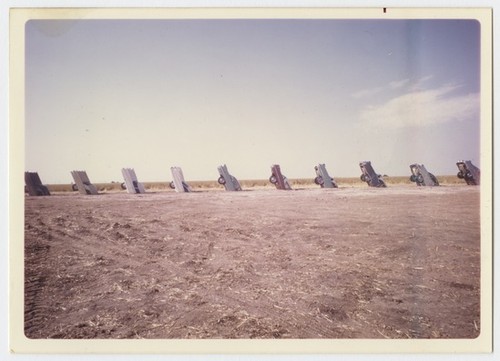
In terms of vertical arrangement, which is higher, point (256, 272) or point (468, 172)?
point (468, 172)

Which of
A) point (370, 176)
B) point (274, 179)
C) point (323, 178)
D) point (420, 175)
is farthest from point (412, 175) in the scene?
point (274, 179)

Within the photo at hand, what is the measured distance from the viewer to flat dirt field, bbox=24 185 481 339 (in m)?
3.24

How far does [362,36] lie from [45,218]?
2698mm

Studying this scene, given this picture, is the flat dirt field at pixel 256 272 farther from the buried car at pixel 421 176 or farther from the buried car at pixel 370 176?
the buried car at pixel 370 176

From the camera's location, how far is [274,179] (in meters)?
4.01

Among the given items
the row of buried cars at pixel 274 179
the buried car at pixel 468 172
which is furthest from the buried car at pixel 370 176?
the buried car at pixel 468 172

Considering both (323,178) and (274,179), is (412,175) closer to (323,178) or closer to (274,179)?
(323,178)

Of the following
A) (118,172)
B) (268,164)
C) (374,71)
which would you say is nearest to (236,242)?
(268,164)

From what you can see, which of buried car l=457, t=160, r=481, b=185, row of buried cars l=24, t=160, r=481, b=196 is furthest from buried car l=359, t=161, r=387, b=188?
buried car l=457, t=160, r=481, b=185

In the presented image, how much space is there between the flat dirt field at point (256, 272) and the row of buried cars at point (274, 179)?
0.08 metres

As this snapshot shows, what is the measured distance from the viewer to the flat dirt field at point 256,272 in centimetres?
324

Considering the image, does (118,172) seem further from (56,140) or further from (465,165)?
(465,165)

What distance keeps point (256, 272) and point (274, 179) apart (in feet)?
2.97

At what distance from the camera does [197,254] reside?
3561 mm
